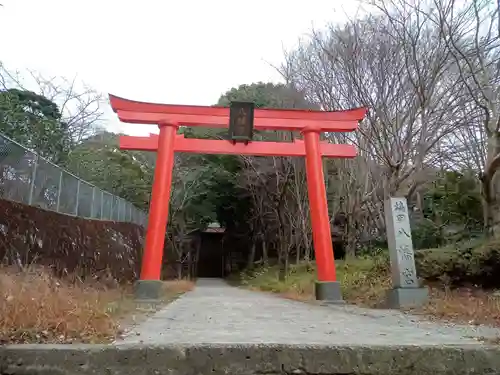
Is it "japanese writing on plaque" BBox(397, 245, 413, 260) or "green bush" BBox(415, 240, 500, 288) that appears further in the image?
"green bush" BBox(415, 240, 500, 288)

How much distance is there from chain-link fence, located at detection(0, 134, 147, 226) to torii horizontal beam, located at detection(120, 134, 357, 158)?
195 centimetres

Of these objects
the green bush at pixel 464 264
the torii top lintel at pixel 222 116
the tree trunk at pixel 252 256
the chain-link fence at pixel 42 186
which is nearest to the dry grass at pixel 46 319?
the chain-link fence at pixel 42 186

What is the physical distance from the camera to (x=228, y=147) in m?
12.1

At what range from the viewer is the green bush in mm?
8656

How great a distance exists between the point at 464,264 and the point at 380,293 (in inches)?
71.9

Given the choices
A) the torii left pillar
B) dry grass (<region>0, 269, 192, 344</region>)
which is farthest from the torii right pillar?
dry grass (<region>0, 269, 192, 344</region>)

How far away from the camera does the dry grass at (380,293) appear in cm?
654

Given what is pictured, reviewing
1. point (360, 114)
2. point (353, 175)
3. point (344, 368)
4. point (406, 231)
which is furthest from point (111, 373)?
point (353, 175)

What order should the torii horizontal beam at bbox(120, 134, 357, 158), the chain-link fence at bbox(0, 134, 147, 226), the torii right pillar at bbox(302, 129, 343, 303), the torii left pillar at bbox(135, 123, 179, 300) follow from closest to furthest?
the chain-link fence at bbox(0, 134, 147, 226)
the torii left pillar at bbox(135, 123, 179, 300)
the torii right pillar at bbox(302, 129, 343, 303)
the torii horizontal beam at bbox(120, 134, 357, 158)

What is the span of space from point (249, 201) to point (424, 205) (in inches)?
391

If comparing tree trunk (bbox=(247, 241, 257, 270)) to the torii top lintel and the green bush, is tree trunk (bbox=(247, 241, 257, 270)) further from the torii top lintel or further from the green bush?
the green bush

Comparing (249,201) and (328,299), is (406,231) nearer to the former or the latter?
(328,299)

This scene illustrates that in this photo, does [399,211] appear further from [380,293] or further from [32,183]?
[32,183]

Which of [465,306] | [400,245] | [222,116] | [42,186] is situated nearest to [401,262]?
[400,245]
